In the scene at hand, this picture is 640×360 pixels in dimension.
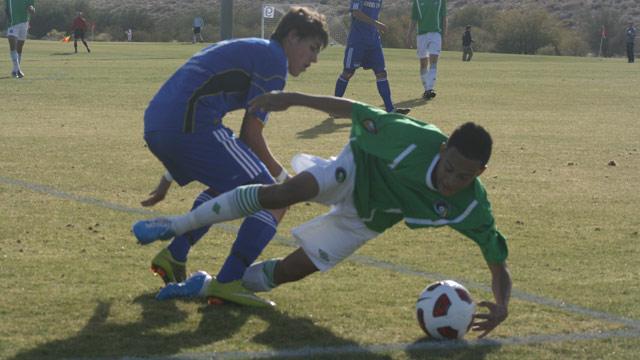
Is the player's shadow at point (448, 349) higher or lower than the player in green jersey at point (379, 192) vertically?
lower

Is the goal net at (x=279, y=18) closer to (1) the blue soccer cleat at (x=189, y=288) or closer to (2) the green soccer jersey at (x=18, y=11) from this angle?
(2) the green soccer jersey at (x=18, y=11)

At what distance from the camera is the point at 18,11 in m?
21.9

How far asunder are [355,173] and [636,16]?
78.2m

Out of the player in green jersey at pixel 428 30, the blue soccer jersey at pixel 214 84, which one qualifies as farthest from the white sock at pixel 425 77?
the blue soccer jersey at pixel 214 84

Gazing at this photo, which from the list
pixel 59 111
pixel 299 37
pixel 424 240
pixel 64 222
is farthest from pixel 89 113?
pixel 299 37

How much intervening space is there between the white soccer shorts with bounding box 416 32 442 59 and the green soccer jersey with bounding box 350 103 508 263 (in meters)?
14.1

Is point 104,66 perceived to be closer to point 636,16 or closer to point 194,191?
point 194,191

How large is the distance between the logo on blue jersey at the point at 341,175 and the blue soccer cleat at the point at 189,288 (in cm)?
102

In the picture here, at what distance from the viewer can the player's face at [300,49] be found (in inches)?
230

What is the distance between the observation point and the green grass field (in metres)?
5.02

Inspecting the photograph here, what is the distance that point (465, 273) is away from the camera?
6.49 m

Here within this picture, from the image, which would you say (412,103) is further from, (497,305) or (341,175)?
(497,305)

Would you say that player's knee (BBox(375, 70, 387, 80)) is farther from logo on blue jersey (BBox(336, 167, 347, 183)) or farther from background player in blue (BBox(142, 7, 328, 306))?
logo on blue jersey (BBox(336, 167, 347, 183))

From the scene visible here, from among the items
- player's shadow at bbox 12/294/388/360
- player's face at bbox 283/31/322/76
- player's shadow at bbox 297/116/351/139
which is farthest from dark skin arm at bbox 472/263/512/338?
player's shadow at bbox 297/116/351/139
